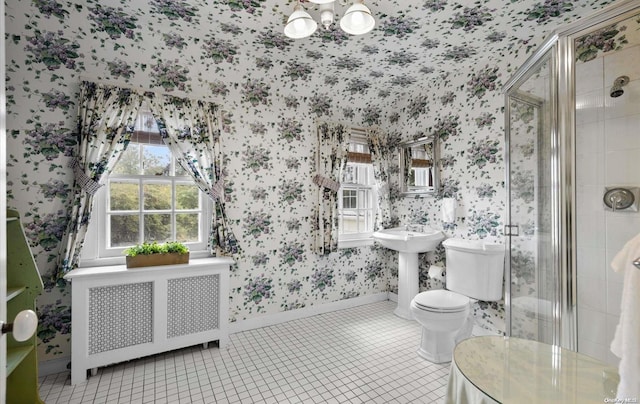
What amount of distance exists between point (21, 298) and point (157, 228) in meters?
0.99

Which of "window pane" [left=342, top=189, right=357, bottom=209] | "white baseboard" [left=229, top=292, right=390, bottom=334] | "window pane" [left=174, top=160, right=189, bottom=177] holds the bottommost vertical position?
"white baseboard" [left=229, top=292, right=390, bottom=334]

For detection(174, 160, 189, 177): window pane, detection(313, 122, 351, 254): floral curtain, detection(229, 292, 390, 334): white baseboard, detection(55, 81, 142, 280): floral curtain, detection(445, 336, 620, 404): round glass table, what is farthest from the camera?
detection(313, 122, 351, 254): floral curtain

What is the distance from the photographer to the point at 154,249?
7.60 feet

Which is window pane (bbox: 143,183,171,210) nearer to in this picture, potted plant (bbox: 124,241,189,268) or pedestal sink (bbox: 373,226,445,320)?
potted plant (bbox: 124,241,189,268)

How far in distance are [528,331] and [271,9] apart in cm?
276

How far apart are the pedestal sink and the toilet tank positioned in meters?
0.36

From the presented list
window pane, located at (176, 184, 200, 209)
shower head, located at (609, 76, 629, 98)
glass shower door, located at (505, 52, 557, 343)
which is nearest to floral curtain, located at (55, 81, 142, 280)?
window pane, located at (176, 184, 200, 209)

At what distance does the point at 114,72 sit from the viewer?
7.62 feet

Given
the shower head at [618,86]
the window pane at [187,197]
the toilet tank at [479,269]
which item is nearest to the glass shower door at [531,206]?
the toilet tank at [479,269]

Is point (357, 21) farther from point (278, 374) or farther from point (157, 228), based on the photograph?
point (278, 374)

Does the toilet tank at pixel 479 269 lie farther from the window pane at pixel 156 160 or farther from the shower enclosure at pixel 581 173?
the window pane at pixel 156 160

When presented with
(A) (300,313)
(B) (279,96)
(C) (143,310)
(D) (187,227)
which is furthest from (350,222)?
(C) (143,310)

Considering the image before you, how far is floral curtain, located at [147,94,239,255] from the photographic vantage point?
8.11ft

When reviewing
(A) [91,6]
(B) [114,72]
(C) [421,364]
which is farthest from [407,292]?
(A) [91,6]
